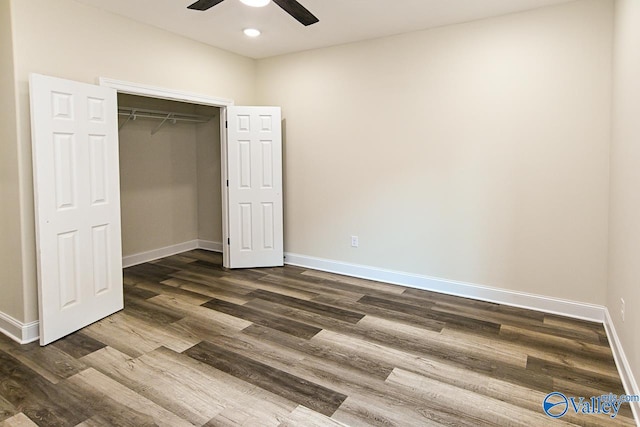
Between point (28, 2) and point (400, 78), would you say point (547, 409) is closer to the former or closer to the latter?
point (400, 78)

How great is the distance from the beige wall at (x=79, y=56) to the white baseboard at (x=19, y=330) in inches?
2.2

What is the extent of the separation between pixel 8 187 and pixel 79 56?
119 centimetres

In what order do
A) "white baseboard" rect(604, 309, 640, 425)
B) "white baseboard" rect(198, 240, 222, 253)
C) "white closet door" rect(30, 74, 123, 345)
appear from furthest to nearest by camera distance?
"white baseboard" rect(198, 240, 222, 253) → "white closet door" rect(30, 74, 123, 345) → "white baseboard" rect(604, 309, 640, 425)

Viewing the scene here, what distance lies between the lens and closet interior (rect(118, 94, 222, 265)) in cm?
495

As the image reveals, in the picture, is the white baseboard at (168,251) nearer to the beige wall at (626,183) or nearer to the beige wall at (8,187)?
the beige wall at (8,187)

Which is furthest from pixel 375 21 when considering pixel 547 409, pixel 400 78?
pixel 547 409

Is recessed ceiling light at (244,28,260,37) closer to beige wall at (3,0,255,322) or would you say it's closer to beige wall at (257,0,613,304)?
beige wall at (3,0,255,322)

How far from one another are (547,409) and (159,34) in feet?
14.4

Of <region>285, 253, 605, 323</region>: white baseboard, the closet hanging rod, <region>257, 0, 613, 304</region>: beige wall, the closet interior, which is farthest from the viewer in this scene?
the closet interior

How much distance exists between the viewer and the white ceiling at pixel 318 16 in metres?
3.24

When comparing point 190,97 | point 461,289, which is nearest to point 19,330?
point 190,97

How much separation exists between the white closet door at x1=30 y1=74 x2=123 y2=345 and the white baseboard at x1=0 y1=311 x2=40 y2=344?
143 millimetres

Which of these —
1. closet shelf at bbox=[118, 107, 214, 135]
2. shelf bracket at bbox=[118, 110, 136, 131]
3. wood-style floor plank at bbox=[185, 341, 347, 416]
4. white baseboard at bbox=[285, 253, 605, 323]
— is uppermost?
closet shelf at bbox=[118, 107, 214, 135]

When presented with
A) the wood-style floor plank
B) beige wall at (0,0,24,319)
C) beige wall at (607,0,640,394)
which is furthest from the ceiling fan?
the wood-style floor plank
